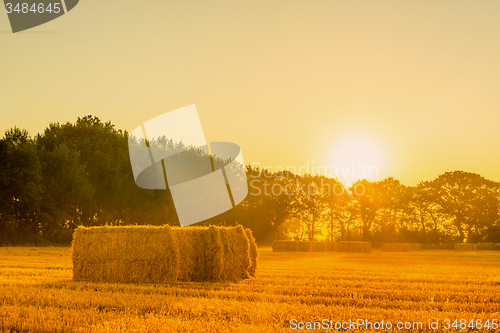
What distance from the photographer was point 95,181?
37688 millimetres

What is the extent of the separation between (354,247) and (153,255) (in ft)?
90.7

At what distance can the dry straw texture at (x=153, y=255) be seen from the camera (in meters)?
11.0

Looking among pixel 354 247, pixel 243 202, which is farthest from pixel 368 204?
pixel 354 247

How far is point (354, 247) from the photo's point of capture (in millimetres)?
36062

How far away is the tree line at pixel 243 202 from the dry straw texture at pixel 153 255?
909 inches

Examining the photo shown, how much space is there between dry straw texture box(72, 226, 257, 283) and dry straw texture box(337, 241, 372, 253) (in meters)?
25.7

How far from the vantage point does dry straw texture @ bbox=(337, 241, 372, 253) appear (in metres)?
35.6

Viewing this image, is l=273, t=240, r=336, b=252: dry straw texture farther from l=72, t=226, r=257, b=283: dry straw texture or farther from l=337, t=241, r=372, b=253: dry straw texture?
l=72, t=226, r=257, b=283: dry straw texture

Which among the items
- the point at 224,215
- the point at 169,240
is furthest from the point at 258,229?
the point at 169,240

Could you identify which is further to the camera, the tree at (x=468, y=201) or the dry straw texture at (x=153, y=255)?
the tree at (x=468, y=201)

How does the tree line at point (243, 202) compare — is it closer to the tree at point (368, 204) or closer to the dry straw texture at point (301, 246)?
the tree at point (368, 204)

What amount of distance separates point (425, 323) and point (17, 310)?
5.99 meters

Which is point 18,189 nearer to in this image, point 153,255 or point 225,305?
point 153,255

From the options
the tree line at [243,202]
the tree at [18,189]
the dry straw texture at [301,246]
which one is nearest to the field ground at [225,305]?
the tree at [18,189]
